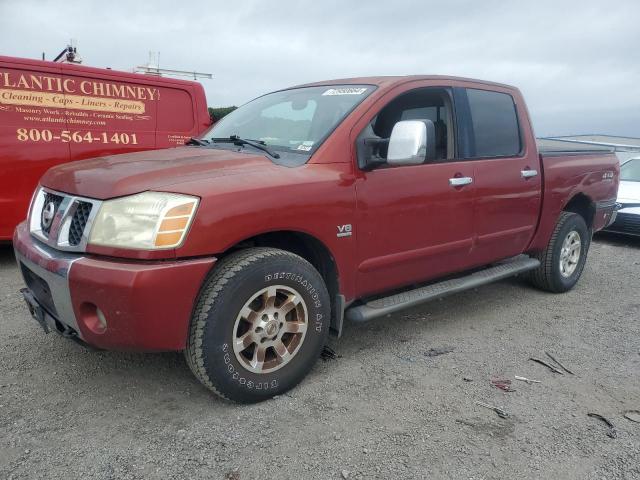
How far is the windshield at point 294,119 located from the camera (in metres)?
3.04

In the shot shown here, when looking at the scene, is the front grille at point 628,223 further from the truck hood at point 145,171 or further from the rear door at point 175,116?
the truck hood at point 145,171

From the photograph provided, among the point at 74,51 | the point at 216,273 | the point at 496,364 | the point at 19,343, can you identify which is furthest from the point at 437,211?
the point at 74,51

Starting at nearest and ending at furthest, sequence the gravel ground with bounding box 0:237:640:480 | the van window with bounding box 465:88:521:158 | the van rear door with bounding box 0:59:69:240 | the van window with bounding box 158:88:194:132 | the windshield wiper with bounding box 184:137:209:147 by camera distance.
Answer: the gravel ground with bounding box 0:237:640:480, the windshield wiper with bounding box 184:137:209:147, the van window with bounding box 465:88:521:158, the van rear door with bounding box 0:59:69:240, the van window with bounding box 158:88:194:132

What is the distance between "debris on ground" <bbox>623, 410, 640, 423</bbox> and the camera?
8.64ft

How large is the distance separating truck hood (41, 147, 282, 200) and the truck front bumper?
1.09 ft

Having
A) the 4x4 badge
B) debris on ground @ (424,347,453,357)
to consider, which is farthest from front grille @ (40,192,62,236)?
debris on ground @ (424,347,453,357)

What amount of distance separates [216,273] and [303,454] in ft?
2.95

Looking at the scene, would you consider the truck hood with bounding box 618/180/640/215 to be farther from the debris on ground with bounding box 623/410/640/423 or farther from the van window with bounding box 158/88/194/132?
the van window with bounding box 158/88/194/132

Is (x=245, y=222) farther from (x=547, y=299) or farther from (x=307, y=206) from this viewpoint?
(x=547, y=299)

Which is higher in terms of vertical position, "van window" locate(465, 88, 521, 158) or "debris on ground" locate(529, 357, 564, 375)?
"van window" locate(465, 88, 521, 158)

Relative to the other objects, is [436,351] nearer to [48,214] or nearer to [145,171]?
[145,171]

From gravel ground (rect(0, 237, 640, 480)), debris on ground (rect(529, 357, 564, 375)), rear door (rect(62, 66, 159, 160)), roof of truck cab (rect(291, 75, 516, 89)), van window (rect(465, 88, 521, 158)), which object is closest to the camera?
gravel ground (rect(0, 237, 640, 480))

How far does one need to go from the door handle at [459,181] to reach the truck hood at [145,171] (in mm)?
1300

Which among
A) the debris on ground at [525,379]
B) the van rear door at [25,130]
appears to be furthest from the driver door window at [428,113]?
the van rear door at [25,130]
